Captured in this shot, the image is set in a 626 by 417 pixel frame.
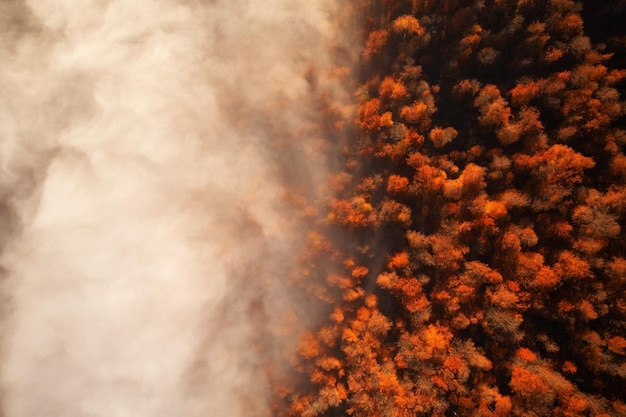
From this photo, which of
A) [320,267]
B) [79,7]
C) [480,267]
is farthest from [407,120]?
[79,7]

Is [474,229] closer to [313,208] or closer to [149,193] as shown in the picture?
[313,208]

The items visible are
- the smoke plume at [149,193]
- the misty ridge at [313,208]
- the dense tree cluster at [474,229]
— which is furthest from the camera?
the smoke plume at [149,193]

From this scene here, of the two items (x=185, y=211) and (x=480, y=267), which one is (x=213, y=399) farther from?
(x=480, y=267)

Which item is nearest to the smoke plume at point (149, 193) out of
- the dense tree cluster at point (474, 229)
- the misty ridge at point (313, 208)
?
the misty ridge at point (313, 208)

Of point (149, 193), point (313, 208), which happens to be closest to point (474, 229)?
point (313, 208)

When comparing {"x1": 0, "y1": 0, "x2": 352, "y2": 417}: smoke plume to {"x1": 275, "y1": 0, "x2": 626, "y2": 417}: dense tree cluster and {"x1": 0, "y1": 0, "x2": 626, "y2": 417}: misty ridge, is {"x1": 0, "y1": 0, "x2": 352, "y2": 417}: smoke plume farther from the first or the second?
{"x1": 275, "y1": 0, "x2": 626, "y2": 417}: dense tree cluster

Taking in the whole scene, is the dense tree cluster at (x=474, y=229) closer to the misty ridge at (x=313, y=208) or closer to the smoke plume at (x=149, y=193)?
the misty ridge at (x=313, y=208)

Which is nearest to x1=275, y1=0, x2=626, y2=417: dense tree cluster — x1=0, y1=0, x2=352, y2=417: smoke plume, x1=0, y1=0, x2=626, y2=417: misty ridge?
x1=0, y1=0, x2=626, y2=417: misty ridge
